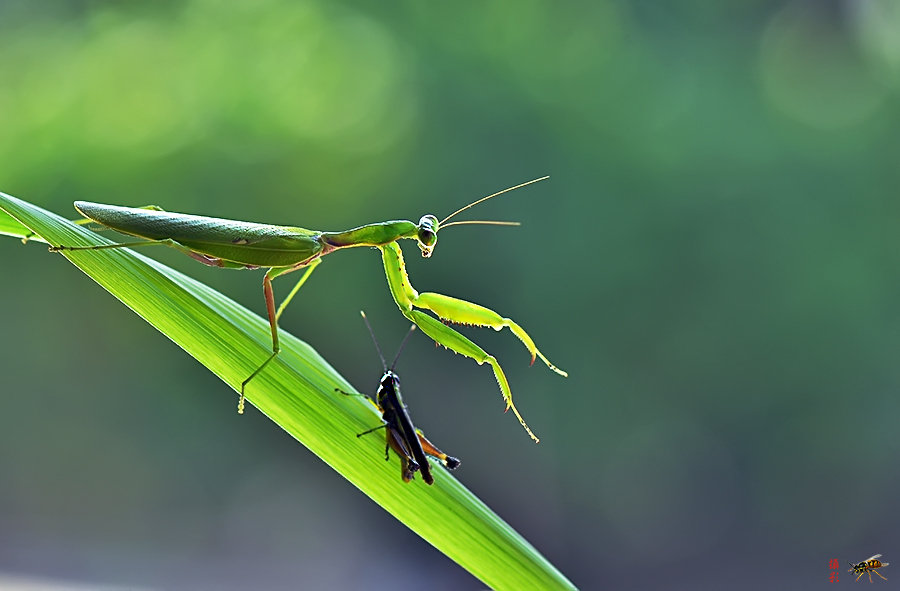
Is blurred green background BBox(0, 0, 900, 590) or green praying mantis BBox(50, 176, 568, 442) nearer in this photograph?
green praying mantis BBox(50, 176, 568, 442)

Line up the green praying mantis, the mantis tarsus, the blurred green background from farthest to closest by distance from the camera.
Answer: the blurred green background
the green praying mantis
the mantis tarsus

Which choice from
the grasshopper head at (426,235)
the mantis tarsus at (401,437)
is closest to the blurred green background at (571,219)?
the grasshopper head at (426,235)

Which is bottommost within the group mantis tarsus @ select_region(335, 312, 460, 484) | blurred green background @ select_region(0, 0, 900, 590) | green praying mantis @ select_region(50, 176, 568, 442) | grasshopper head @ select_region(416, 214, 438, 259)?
mantis tarsus @ select_region(335, 312, 460, 484)

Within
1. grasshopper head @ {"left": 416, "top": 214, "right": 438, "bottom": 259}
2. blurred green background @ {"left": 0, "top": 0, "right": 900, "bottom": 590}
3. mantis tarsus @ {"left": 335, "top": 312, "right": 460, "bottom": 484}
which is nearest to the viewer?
mantis tarsus @ {"left": 335, "top": 312, "right": 460, "bottom": 484}

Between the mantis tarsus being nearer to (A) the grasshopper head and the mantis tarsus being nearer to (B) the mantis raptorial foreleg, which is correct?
(B) the mantis raptorial foreleg

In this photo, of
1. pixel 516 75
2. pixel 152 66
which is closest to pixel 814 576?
pixel 516 75

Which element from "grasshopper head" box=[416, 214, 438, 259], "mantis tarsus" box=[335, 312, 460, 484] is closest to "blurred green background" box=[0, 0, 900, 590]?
"grasshopper head" box=[416, 214, 438, 259]

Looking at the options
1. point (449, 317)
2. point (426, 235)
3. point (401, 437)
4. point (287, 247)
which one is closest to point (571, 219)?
point (426, 235)

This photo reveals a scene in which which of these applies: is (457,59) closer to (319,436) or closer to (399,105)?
(399,105)
